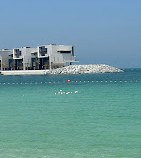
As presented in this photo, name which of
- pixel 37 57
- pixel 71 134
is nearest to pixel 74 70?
pixel 37 57

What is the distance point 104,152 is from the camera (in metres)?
13.4

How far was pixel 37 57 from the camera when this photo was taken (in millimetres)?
146125

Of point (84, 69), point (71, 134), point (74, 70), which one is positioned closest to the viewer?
point (71, 134)

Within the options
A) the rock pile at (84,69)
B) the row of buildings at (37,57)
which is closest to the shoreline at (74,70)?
the rock pile at (84,69)

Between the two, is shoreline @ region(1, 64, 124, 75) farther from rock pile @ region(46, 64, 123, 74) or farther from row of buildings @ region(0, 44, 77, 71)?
row of buildings @ region(0, 44, 77, 71)

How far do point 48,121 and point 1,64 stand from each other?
138 meters

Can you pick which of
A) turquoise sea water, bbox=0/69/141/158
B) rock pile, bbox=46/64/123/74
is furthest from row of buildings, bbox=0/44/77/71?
turquoise sea water, bbox=0/69/141/158

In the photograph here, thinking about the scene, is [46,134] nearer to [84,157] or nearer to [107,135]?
[107,135]

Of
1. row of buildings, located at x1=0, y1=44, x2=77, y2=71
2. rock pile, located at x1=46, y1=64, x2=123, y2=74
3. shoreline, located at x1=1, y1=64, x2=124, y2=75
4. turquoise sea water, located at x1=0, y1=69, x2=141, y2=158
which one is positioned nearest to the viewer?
turquoise sea water, located at x1=0, y1=69, x2=141, y2=158

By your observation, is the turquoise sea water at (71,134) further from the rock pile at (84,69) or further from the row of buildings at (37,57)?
the rock pile at (84,69)

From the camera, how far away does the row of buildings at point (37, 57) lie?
139625 millimetres

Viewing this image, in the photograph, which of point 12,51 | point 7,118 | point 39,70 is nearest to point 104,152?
point 7,118

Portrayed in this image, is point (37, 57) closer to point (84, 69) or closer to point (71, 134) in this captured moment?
point (84, 69)

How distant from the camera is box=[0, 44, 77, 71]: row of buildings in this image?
13962 centimetres
